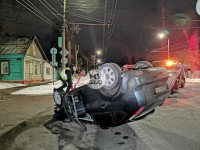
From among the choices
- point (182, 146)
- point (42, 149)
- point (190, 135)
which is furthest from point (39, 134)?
point (190, 135)

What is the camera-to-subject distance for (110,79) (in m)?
3.25

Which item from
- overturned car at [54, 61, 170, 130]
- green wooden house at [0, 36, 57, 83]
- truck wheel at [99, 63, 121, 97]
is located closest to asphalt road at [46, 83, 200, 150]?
overturned car at [54, 61, 170, 130]

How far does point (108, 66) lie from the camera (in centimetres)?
329

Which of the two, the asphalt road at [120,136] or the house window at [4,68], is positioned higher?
the house window at [4,68]

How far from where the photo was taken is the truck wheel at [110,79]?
3.14 meters

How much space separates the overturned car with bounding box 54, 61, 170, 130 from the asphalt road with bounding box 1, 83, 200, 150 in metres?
0.38

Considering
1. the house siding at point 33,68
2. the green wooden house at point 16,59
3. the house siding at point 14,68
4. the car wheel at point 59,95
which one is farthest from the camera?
the house siding at point 33,68

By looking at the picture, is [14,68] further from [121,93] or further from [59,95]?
[121,93]

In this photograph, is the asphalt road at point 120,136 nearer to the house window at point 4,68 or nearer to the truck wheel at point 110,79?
the truck wheel at point 110,79

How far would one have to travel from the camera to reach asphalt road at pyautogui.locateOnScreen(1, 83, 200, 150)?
120 inches

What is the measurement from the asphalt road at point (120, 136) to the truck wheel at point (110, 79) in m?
1.00

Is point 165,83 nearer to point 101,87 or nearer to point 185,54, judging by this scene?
point 101,87

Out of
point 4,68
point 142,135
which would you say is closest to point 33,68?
point 4,68

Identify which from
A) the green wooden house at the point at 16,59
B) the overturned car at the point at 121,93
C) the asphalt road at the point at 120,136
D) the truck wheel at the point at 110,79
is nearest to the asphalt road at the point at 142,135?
the asphalt road at the point at 120,136
